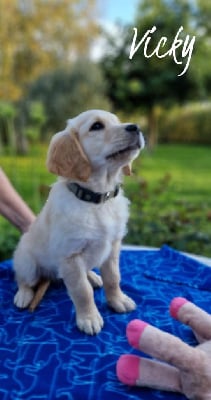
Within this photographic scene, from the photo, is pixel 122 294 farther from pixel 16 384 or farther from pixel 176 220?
pixel 176 220

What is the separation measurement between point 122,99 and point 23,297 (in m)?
11.2

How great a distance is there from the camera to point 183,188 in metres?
6.36

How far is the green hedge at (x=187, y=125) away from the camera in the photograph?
1353 cm

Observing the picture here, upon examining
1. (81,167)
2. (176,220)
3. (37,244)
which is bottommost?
(176,220)

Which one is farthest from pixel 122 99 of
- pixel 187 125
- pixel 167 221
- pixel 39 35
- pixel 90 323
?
pixel 90 323

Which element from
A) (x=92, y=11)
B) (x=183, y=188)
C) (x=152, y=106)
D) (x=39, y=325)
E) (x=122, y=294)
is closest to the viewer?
(x=39, y=325)

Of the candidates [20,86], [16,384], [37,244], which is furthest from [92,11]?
[16,384]

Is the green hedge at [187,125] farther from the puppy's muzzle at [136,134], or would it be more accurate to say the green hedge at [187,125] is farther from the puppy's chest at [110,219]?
the puppy's muzzle at [136,134]

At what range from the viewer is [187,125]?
45.9 ft

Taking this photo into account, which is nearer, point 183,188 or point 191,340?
point 191,340

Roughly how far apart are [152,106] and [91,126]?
1186 cm

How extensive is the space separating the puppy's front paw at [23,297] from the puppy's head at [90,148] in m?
0.55

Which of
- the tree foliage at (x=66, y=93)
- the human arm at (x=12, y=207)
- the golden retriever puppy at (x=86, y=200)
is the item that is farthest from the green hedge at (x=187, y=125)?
the golden retriever puppy at (x=86, y=200)

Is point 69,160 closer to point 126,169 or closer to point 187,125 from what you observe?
point 126,169
